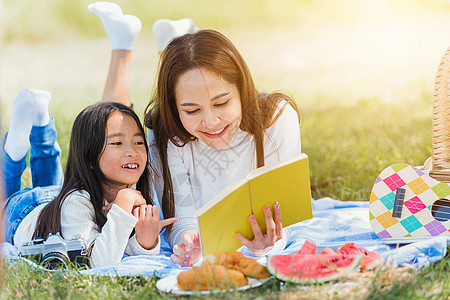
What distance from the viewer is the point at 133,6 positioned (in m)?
7.30

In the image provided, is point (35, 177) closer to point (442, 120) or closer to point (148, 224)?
point (148, 224)

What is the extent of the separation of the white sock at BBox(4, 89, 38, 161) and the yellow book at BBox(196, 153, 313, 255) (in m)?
1.35

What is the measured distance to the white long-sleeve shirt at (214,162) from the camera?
8.16 feet

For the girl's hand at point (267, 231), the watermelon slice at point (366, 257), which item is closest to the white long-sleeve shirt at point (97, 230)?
the girl's hand at point (267, 231)

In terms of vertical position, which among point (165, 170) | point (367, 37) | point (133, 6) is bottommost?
point (165, 170)

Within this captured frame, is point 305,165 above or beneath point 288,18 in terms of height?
beneath

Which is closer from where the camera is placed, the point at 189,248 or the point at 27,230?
the point at 189,248

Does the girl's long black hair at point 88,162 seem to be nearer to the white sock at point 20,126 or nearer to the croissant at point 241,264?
the white sock at point 20,126

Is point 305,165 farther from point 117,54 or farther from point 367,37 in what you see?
point 367,37

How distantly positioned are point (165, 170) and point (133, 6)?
5.22m

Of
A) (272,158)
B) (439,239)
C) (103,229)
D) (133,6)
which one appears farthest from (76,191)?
(133,6)

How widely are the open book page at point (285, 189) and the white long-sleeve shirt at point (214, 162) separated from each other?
1.13ft

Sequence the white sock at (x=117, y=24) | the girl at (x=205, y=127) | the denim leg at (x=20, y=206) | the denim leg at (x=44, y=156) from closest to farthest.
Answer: the girl at (x=205, y=127) < the denim leg at (x=20, y=206) < the denim leg at (x=44, y=156) < the white sock at (x=117, y=24)

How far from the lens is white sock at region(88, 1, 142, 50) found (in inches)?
126
